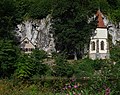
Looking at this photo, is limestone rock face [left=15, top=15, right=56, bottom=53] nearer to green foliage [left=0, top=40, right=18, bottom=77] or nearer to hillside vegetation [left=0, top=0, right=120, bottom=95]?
hillside vegetation [left=0, top=0, right=120, bottom=95]

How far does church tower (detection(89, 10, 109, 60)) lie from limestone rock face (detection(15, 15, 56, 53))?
6.60 m

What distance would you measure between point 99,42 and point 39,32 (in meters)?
9.62

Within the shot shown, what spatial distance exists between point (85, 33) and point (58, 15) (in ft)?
15.3

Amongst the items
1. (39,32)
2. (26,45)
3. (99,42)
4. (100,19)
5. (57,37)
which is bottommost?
(26,45)

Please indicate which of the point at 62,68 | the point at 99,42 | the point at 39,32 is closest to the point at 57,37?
the point at 39,32

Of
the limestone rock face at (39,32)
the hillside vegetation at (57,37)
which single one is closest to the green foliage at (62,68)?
the hillside vegetation at (57,37)

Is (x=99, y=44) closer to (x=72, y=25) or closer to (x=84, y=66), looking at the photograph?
(x=72, y=25)

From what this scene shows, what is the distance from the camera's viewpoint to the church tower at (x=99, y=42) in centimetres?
5400

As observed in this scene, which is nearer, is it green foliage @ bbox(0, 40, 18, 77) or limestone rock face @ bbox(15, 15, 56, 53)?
green foliage @ bbox(0, 40, 18, 77)

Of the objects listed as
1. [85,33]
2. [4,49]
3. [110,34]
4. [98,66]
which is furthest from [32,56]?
[110,34]

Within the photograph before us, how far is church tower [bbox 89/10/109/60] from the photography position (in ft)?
177

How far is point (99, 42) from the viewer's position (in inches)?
2156

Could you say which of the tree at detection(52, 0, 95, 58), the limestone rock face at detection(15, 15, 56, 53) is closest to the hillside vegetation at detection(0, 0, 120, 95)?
the tree at detection(52, 0, 95, 58)

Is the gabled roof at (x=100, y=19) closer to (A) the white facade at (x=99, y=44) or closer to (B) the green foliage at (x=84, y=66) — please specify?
(A) the white facade at (x=99, y=44)
